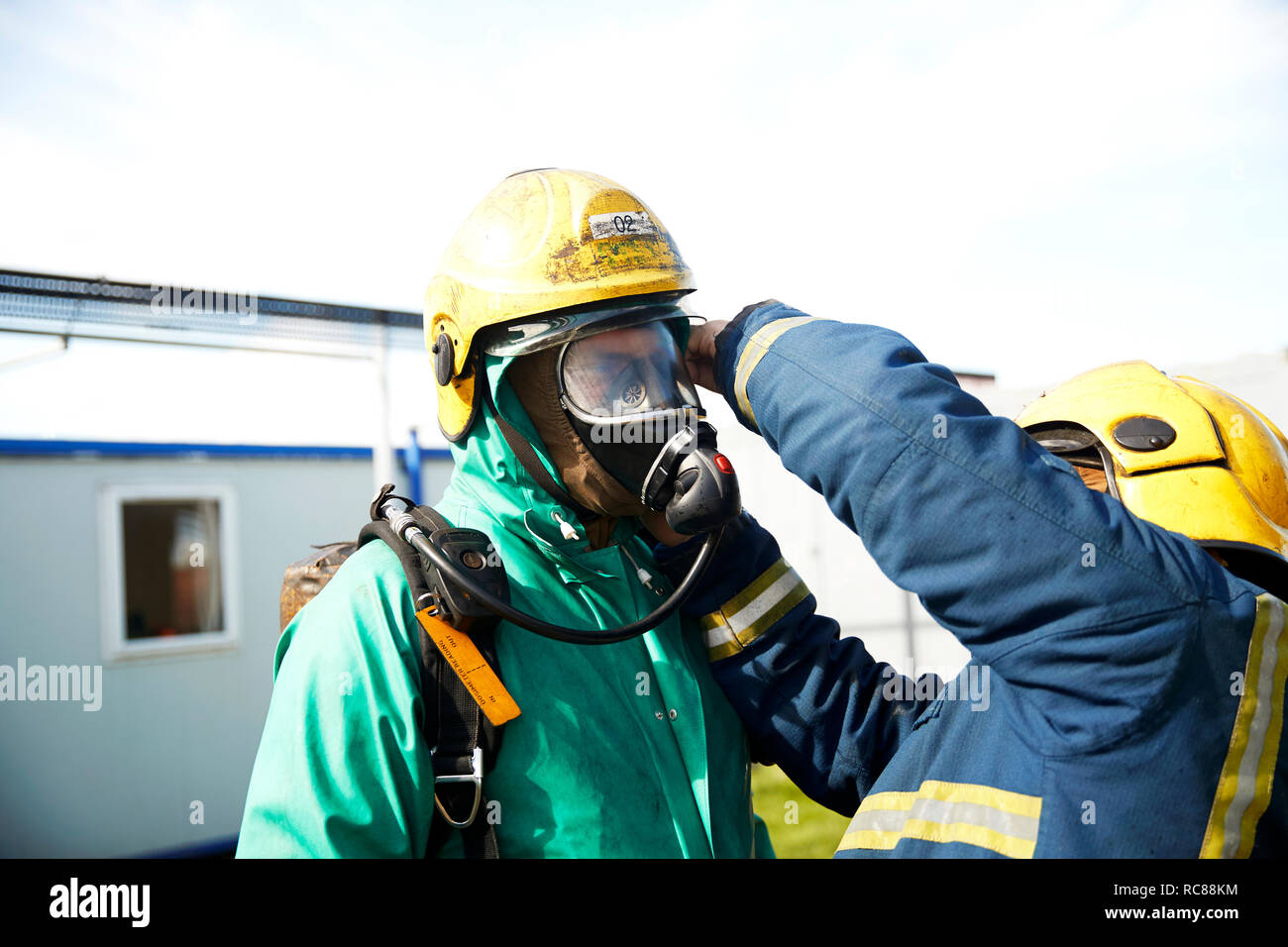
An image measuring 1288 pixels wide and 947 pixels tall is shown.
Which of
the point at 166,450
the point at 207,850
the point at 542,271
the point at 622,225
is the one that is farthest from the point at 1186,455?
the point at 207,850

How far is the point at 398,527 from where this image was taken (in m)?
1.79

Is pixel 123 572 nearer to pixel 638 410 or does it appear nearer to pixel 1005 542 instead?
pixel 638 410

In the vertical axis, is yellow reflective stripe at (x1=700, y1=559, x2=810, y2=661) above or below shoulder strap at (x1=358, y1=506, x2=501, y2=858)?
above

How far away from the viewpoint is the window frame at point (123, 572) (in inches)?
256

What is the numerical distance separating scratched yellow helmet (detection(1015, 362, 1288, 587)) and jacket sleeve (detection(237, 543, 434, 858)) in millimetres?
1443

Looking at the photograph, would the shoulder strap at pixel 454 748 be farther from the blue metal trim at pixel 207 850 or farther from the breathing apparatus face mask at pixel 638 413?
→ the blue metal trim at pixel 207 850

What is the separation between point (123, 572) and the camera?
6.66 metres

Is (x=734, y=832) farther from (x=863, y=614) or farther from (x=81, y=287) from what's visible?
(x=863, y=614)

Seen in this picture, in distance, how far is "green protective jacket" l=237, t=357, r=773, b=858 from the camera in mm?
1523

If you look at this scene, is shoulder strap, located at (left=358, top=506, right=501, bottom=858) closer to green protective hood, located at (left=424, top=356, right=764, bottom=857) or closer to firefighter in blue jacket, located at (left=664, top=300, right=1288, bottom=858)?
green protective hood, located at (left=424, top=356, right=764, bottom=857)

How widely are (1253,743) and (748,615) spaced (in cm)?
98

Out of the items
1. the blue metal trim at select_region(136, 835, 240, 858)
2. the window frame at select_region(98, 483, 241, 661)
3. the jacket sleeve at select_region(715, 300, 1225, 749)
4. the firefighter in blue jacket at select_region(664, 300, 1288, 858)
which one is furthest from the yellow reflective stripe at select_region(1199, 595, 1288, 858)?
→ the window frame at select_region(98, 483, 241, 661)

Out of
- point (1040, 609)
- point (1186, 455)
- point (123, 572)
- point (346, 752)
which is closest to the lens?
point (1040, 609)

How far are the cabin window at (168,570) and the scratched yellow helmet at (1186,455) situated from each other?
661 cm
